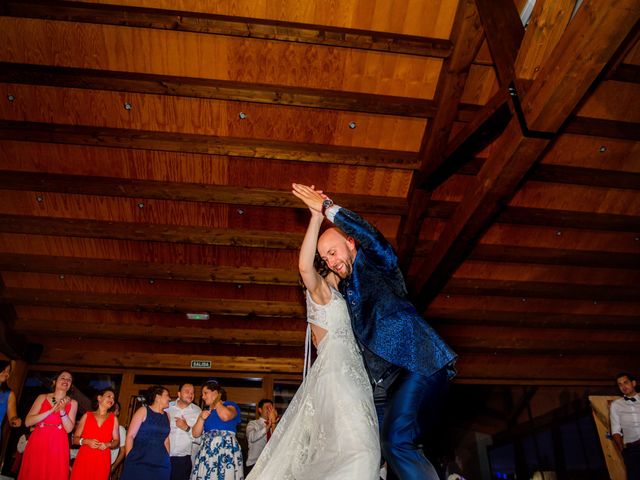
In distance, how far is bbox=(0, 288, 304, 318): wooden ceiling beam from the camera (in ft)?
23.5

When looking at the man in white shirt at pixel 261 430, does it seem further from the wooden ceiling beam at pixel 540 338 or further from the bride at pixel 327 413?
the bride at pixel 327 413

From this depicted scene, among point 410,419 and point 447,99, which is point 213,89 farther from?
point 410,419

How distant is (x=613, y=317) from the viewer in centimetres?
807

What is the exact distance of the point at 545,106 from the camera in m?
3.27

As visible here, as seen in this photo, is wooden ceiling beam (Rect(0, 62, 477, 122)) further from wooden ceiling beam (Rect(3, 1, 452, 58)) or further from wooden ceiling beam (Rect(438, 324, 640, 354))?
wooden ceiling beam (Rect(438, 324, 640, 354))

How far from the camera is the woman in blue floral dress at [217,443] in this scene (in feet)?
13.0

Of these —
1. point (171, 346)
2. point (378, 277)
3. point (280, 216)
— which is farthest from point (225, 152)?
point (171, 346)

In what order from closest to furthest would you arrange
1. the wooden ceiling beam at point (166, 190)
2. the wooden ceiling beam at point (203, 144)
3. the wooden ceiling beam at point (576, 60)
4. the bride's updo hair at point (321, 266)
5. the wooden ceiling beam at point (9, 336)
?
1. the bride's updo hair at point (321, 266)
2. the wooden ceiling beam at point (576, 60)
3. the wooden ceiling beam at point (203, 144)
4. the wooden ceiling beam at point (166, 190)
5. the wooden ceiling beam at point (9, 336)

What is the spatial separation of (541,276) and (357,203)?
11.4 ft

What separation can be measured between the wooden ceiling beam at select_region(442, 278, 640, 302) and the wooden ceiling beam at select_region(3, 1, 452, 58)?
3796 millimetres

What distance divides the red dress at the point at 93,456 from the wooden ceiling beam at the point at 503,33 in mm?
4789

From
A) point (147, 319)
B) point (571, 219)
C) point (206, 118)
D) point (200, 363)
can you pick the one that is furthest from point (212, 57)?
point (200, 363)

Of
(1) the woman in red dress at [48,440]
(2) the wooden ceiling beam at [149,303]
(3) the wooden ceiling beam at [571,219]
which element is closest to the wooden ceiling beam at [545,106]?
(3) the wooden ceiling beam at [571,219]

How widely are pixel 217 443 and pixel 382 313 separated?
2746mm
